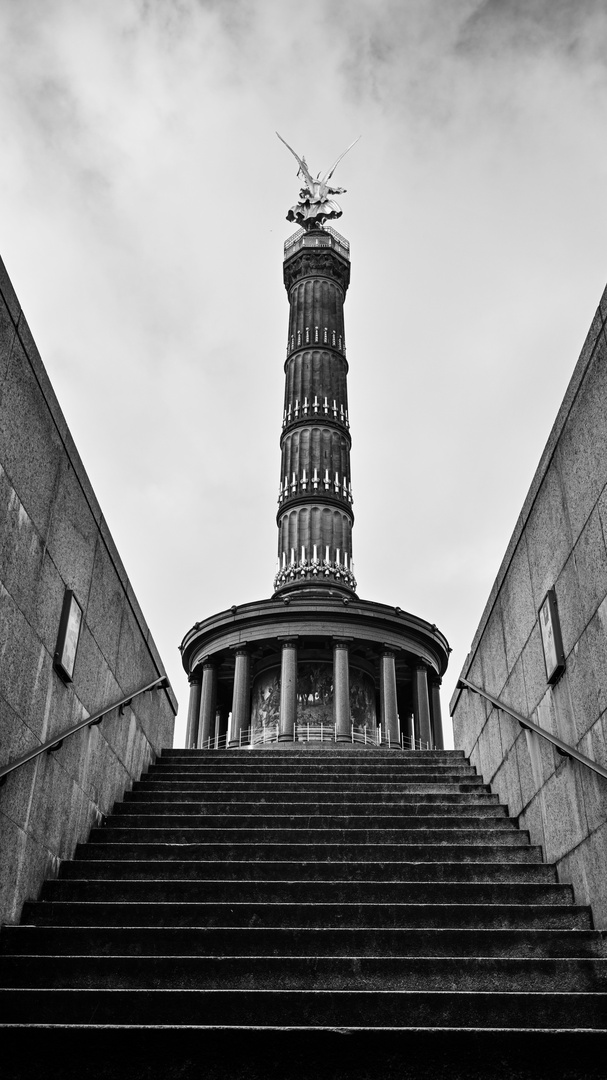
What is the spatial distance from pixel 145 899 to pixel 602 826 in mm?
3332

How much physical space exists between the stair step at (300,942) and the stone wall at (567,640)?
63cm

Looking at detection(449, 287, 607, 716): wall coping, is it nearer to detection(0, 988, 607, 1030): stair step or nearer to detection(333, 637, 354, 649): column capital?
detection(0, 988, 607, 1030): stair step

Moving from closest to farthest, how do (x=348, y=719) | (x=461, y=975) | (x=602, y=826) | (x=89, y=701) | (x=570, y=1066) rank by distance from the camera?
1. (x=570, y=1066)
2. (x=461, y=975)
3. (x=602, y=826)
4. (x=89, y=701)
5. (x=348, y=719)

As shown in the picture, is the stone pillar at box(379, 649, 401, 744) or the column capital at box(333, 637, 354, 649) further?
the column capital at box(333, 637, 354, 649)

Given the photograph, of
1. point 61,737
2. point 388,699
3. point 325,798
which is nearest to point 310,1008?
point 61,737

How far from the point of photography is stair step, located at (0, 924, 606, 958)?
5559 mm

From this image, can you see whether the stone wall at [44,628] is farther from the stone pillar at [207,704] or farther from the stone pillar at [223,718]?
the stone pillar at [223,718]

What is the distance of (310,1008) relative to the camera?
4645 mm

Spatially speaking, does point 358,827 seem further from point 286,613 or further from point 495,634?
point 286,613

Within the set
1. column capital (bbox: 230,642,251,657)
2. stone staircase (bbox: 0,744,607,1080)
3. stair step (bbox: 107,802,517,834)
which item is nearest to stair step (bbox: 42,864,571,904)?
stone staircase (bbox: 0,744,607,1080)

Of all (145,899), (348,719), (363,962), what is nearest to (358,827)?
(145,899)

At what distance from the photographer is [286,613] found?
2380cm

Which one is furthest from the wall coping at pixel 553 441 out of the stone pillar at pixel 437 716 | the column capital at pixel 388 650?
the stone pillar at pixel 437 716

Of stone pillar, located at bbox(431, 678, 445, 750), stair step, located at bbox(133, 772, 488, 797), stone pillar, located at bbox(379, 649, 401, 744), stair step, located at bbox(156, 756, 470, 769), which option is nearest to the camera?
stair step, located at bbox(133, 772, 488, 797)
